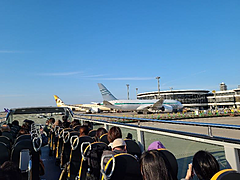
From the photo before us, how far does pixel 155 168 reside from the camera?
1529mm

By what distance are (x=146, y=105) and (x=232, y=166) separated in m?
38.1

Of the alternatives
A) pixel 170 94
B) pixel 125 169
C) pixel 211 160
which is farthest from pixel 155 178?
pixel 170 94

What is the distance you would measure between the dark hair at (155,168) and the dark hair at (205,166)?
1.36 feet

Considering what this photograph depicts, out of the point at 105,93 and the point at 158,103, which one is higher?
the point at 105,93

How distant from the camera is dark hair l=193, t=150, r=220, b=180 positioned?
1.74m

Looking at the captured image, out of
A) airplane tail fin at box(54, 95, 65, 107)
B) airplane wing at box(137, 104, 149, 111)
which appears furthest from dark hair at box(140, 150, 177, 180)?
airplane tail fin at box(54, 95, 65, 107)

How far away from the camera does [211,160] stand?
1.77 meters

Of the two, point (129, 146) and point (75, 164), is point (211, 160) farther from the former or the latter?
point (75, 164)

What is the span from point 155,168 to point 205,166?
0.57 metres

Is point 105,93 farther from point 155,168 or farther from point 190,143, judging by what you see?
point 155,168

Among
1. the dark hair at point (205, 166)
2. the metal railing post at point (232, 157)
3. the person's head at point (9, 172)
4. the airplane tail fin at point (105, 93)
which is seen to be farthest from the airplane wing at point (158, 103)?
the person's head at point (9, 172)

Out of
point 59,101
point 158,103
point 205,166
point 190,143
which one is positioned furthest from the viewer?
point 59,101

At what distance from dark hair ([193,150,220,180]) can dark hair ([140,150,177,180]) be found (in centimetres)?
41

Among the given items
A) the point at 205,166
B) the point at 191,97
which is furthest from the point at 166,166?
the point at 191,97
